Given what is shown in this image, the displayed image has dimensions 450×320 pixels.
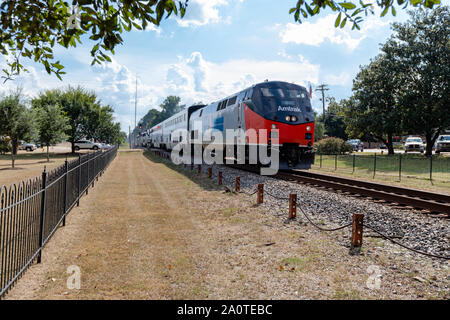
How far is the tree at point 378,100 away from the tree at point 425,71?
2.30ft

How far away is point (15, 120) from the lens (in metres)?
25.9

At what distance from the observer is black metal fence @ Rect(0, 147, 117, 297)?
4.52m

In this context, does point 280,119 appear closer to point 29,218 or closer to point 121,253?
point 121,253

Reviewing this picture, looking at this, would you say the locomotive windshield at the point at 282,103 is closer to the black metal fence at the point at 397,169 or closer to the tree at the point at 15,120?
the black metal fence at the point at 397,169

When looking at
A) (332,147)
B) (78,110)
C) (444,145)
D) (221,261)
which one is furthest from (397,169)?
(78,110)

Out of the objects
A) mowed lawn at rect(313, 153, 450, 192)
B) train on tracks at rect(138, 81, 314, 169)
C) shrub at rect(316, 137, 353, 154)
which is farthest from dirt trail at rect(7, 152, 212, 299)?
shrub at rect(316, 137, 353, 154)

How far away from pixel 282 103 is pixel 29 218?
12.5m

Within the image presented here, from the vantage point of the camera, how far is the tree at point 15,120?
25.5 meters

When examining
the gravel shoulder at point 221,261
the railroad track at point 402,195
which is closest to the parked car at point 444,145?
the railroad track at point 402,195

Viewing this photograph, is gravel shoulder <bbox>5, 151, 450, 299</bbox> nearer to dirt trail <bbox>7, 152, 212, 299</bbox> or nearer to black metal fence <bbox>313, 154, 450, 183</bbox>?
dirt trail <bbox>7, 152, 212, 299</bbox>

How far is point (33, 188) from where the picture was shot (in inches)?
218

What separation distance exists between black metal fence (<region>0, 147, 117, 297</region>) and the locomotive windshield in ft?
31.8
